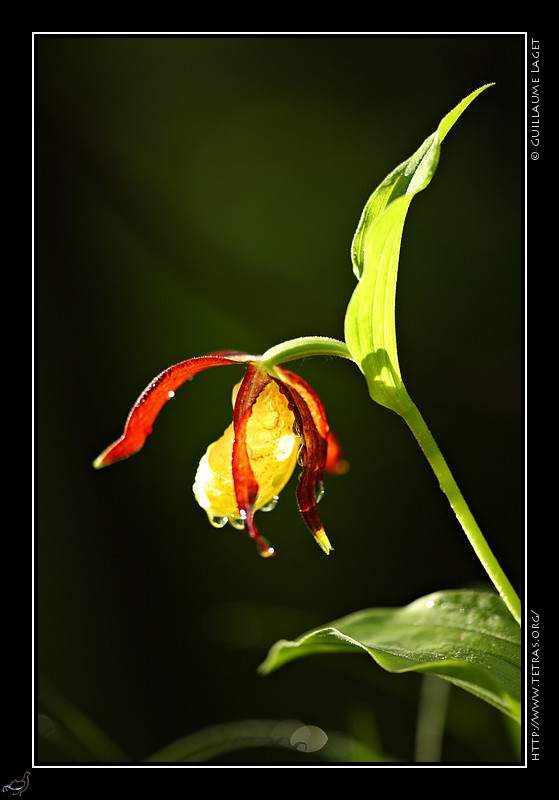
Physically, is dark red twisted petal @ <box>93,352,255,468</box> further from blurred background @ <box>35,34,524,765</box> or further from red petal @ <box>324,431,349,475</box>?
blurred background @ <box>35,34,524,765</box>

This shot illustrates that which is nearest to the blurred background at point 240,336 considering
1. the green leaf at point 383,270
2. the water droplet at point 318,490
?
the water droplet at point 318,490

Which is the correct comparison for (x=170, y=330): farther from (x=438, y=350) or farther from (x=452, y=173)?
(x=452, y=173)

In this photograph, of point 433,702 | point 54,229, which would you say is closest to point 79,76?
point 54,229

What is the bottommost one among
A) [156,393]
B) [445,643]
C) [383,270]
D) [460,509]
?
[445,643]

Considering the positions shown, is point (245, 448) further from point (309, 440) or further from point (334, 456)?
point (334, 456)

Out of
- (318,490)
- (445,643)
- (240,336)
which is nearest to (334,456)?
(318,490)

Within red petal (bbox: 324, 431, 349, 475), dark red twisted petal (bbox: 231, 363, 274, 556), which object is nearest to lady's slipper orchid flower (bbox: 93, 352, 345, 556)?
dark red twisted petal (bbox: 231, 363, 274, 556)
